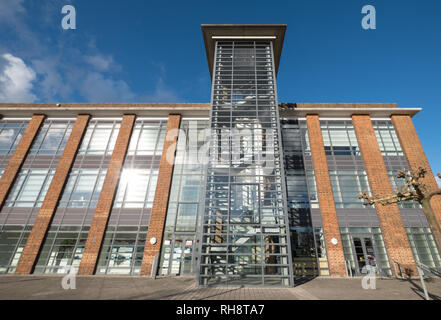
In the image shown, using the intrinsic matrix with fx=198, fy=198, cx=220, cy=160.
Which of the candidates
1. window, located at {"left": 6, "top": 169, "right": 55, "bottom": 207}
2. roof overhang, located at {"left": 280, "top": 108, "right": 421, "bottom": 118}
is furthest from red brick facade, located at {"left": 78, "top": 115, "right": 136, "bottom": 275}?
roof overhang, located at {"left": 280, "top": 108, "right": 421, "bottom": 118}

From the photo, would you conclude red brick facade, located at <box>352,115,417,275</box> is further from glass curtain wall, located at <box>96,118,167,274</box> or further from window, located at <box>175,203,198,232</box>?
glass curtain wall, located at <box>96,118,167,274</box>

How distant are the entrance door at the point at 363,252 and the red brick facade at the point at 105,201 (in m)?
16.1

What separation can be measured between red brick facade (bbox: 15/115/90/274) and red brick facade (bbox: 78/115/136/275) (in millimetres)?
3098

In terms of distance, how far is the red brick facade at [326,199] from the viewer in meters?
12.2

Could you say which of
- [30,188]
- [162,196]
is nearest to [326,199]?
[162,196]

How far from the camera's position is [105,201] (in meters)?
13.7

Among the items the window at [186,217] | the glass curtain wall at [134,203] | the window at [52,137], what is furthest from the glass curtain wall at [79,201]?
the window at [186,217]

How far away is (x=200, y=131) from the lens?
54.7 feet

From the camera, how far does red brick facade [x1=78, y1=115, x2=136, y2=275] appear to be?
1216cm

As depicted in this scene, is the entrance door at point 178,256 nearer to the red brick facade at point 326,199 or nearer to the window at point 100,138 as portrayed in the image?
the red brick facade at point 326,199

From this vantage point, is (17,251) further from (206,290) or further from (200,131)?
(200,131)

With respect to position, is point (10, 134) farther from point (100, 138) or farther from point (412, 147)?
point (412, 147)
